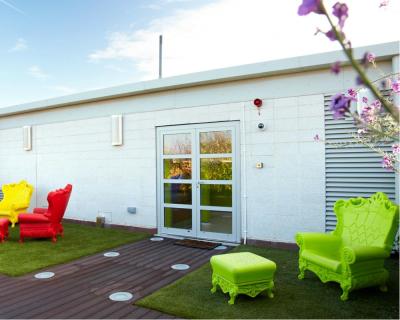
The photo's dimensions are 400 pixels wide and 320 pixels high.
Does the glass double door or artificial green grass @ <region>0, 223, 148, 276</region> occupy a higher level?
the glass double door

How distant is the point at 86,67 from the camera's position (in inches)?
558

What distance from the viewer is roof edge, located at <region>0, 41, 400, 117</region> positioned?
197 inches

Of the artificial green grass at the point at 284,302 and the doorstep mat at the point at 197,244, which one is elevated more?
the doorstep mat at the point at 197,244

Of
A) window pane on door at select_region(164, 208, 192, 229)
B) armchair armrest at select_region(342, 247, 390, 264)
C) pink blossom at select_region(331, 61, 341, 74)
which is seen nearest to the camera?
pink blossom at select_region(331, 61, 341, 74)

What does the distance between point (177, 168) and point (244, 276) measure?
374 cm

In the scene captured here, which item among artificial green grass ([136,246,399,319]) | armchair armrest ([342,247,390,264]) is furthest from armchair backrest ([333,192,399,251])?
artificial green grass ([136,246,399,319])

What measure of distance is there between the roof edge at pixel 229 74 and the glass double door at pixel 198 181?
2.91 ft

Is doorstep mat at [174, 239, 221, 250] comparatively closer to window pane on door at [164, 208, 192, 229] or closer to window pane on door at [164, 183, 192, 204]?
window pane on door at [164, 208, 192, 229]

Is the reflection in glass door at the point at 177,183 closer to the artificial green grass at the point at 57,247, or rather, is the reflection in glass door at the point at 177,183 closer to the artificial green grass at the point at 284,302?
the artificial green grass at the point at 57,247

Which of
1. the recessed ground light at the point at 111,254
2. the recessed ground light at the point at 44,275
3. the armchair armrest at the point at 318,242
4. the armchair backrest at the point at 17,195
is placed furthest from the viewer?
the armchair backrest at the point at 17,195

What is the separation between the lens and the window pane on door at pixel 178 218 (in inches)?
269

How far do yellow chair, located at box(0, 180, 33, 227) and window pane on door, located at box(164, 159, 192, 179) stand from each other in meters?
3.69

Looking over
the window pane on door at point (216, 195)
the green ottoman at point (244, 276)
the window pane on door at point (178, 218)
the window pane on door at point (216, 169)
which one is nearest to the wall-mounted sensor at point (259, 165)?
the window pane on door at point (216, 169)

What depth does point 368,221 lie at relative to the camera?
13.7 ft
